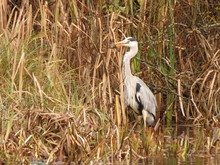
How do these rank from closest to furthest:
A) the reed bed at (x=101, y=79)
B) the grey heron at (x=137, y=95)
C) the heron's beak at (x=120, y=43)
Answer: the reed bed at (x=101, y=79), the heron's beak at (x=120, y=43), the grey heron at (x=137, y=95)

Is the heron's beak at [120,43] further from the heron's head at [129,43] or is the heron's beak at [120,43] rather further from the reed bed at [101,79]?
the reed bed at [101,79]

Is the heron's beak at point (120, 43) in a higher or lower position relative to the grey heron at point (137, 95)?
higher

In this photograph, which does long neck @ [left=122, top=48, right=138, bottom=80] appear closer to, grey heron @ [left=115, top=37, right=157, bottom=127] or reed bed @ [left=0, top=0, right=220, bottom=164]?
grey heron @ [left=115, top=37, right=157, bottom=127]

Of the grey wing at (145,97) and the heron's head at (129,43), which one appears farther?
the grey wing at (145,97)

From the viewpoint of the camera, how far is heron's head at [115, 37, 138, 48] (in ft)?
30.7

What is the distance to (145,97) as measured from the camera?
32.4 ft

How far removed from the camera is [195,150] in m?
7.66

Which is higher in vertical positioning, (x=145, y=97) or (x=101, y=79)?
(x=101, y=79)

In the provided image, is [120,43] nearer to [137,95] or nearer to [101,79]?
[101,79]

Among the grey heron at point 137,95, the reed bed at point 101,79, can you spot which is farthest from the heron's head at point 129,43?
the reed bed at point 101,79

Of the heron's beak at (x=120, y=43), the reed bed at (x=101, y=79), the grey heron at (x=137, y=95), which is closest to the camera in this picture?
the reed bed at (x=101, y=79)

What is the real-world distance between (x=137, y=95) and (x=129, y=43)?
84 centimetres

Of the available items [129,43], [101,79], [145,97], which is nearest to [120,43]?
[129,43]

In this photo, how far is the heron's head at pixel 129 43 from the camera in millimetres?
9359
